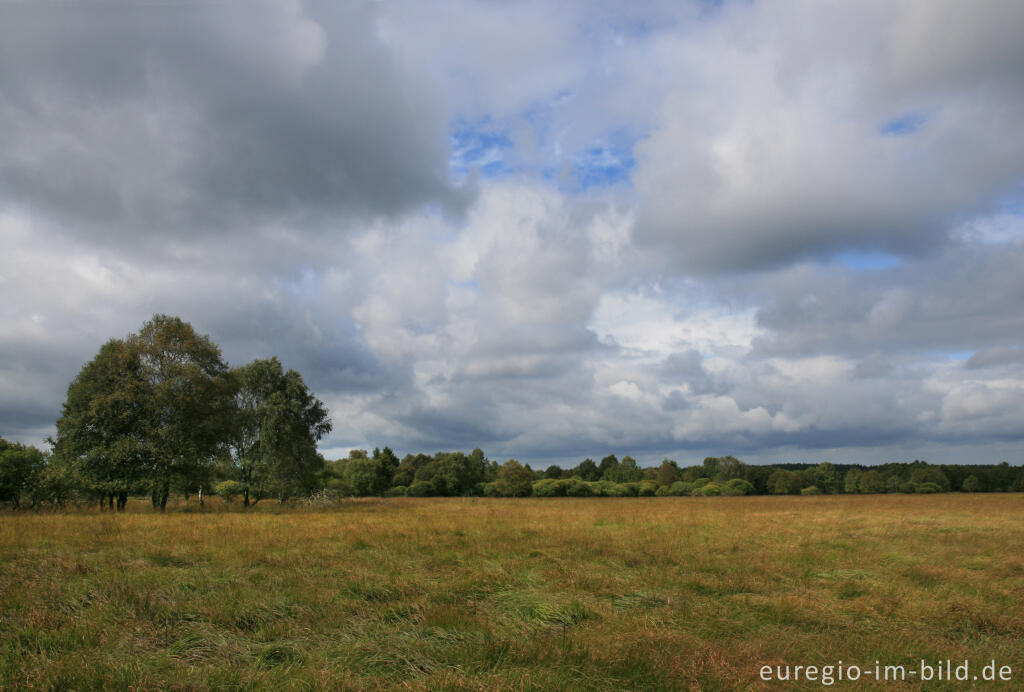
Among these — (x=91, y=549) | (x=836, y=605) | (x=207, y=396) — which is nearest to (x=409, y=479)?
(x=207, y=396)

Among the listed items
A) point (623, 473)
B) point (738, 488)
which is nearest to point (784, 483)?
point (738, 488)

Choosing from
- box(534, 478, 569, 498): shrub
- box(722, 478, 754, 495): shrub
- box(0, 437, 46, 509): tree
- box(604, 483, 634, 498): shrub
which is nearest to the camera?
box(0, 437, 46, 509): tree

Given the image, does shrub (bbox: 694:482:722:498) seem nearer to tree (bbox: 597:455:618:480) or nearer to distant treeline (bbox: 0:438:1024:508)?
distant treeline (bbox: 0:438:1024:508)

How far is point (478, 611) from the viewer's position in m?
8.27

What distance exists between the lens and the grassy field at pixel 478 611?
576 centimetres

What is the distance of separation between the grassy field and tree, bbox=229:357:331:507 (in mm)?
23982

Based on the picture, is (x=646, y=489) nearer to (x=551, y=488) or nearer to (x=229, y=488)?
(x=551, y=488)

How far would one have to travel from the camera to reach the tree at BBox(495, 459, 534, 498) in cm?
7281

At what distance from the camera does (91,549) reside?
12.5m

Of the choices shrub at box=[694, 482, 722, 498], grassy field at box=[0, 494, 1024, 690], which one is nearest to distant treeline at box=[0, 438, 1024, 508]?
shrub at box=[694, 482, 722, 498]

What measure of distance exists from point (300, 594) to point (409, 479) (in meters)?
85.5

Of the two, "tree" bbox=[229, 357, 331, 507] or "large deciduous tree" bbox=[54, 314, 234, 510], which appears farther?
"tree" bbox=[229, 357, 331, 507]

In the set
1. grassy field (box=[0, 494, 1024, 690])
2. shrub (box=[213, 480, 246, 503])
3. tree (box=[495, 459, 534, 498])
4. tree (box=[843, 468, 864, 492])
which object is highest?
grassy field (box=[0, 494, 1024, 690])

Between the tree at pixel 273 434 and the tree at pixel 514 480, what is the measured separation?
35450 mm
